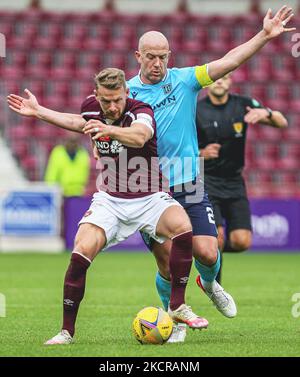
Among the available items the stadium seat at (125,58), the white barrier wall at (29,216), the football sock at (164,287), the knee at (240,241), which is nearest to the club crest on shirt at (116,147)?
the football sock at (164,287)

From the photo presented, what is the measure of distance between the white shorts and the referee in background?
2957 millimetres

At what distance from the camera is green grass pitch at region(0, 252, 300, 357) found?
665 centimetres

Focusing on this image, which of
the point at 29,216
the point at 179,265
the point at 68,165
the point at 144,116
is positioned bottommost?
the point at 29,216

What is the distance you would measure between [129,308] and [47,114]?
2.89 m

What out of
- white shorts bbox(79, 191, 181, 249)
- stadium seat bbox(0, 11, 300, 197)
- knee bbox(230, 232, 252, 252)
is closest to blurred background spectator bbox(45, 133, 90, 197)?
stadium seat bbox(0, 11, 300, 197)

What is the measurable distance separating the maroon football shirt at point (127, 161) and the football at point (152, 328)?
0.87 meters

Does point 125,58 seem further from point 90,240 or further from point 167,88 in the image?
point 90,240

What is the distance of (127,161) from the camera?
7141mm

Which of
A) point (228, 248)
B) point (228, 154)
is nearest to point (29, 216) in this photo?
point (228, 248)

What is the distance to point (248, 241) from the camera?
1033cm

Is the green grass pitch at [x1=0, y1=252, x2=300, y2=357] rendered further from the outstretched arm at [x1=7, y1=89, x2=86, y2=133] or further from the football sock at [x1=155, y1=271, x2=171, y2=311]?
the outstretched arm at [x1=7, y1=89, x2=86, y2=133]

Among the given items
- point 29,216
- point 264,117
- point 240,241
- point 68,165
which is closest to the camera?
point 264,117

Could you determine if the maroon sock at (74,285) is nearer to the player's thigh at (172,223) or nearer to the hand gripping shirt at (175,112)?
the player's thigh at (172,223)
